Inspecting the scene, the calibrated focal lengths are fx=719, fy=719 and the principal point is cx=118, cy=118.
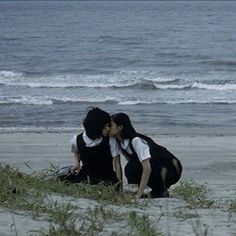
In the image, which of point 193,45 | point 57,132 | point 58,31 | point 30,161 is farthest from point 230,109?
point 58,31

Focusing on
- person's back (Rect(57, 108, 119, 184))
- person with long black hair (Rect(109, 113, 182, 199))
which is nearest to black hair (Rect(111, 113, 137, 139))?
person with long black hair (Rect(109, 113, 182, 199))

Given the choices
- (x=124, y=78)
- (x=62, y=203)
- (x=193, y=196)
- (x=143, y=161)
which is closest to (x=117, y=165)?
(x=143, y=161)

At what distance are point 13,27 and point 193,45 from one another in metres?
23.3

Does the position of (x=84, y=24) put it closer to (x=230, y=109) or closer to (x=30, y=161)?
(x=230, y=109)

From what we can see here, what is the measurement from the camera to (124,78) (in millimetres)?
27188

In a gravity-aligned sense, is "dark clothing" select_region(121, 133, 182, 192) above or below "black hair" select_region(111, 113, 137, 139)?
below

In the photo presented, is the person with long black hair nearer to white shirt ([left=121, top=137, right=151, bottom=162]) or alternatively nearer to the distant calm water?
white shirt ([left=121, top=137, right=151, bottom=162])

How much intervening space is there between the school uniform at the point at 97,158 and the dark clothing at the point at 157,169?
16cm

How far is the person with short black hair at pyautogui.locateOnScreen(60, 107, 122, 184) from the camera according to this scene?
7270 millimetres

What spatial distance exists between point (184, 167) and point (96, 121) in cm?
Answer: 444

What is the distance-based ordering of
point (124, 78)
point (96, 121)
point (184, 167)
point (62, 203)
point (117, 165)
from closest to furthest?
point (62, 203)
point (96, 121)
point (117, 165)
point (184, 167)
point (124, 78)

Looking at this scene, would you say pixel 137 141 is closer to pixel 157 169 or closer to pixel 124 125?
pixel 124 125

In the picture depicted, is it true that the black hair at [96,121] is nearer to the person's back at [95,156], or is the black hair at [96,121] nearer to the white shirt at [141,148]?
the person's back at [95,156]

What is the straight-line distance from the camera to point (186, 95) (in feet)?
73.4
